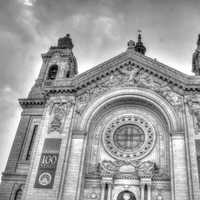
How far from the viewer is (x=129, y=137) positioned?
21688 millimetres

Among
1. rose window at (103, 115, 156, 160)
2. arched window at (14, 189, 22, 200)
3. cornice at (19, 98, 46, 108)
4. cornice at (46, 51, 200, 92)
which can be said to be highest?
cornice at (46, 51, 200, 92)

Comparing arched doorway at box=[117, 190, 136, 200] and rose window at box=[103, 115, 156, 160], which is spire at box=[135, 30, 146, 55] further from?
arched doorway at box=[117, 190, 136, 200]

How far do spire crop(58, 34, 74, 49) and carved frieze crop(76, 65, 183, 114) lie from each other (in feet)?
34.2

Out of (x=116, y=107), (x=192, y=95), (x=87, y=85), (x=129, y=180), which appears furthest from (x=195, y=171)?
(x=87, y=85)

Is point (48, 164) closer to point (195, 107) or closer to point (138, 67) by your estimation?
point (138, 67)

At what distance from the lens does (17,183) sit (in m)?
21.8

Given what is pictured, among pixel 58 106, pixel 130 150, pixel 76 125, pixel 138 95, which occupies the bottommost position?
pixel 130 150

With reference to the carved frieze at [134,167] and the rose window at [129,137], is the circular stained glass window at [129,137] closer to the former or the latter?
the rose window at [129,137]

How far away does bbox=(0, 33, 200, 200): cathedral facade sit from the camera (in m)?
18.6

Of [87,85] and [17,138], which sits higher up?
[87,85]

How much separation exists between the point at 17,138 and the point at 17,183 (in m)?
4.38

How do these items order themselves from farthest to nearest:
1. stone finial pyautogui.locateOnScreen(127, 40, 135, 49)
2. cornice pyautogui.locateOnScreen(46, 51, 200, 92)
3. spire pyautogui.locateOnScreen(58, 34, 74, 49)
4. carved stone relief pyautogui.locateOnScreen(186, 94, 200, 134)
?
1. spire pyautogui.locateOnScreen(58, 34, 74, 49)
2. stone finial pyautogui.locateOnScreen(127, 40, 135, 49)
3. cornice pyautogui.locateOnScreen(46, 51, 200, 92)
4. carved stone relief pyautogui.locateOnScreen(186, 94, 200, 134)

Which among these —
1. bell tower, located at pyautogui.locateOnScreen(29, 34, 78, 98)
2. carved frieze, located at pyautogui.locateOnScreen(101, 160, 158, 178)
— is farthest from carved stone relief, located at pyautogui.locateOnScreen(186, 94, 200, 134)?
bell tower, located at pyautogui.locateOnScreen(29, 34, 78, 98)

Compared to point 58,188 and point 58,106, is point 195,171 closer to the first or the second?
point 58,188
